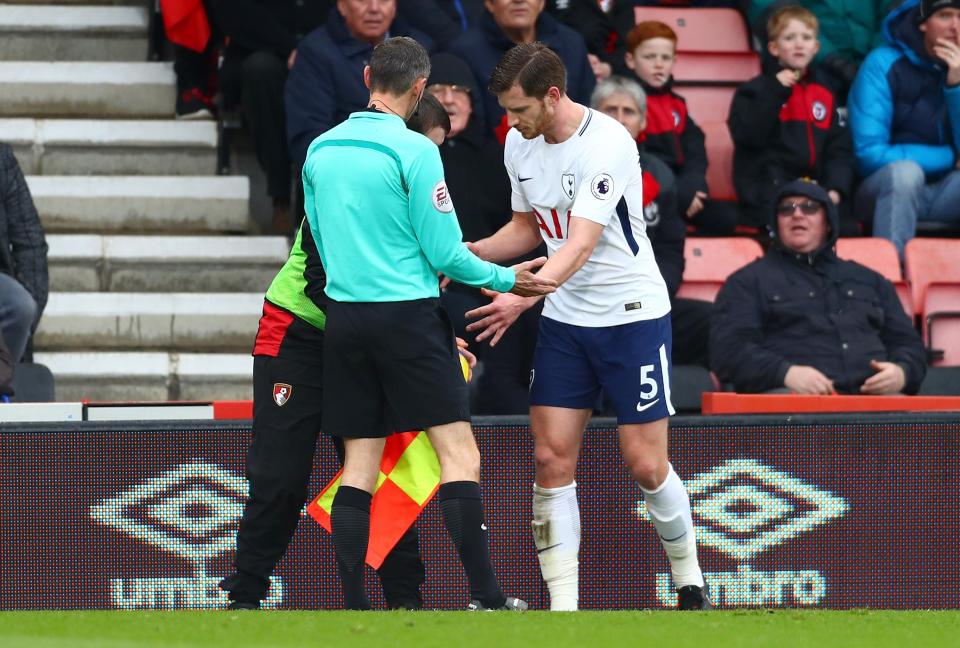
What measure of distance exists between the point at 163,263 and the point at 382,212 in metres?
4.20

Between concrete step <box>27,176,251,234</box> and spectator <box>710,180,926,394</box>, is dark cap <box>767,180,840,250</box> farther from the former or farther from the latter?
concrete step <box>27,176,251,234</box>

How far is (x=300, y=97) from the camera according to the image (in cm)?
845

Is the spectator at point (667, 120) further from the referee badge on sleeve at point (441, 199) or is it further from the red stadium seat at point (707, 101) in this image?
the referee badge on sleeve at point (441, 199)

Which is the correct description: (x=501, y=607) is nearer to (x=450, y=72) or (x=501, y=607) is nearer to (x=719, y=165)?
(x=450, y=72)

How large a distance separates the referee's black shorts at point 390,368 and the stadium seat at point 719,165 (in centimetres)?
482

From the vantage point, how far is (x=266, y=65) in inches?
352

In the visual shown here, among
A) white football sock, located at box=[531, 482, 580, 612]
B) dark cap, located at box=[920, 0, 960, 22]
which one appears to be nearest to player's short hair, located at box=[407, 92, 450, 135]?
white football sock, located at box=[531, 482, 580, 612]

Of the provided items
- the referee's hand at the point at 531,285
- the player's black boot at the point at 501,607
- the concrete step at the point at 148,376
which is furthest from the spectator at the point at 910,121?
the player's black boot at the point at 501,607

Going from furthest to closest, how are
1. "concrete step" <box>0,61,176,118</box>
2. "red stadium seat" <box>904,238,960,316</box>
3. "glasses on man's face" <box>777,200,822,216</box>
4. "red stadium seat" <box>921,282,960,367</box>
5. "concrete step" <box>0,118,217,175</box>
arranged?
"concrete step" <box>0,61,176,118</box> < "concrete step" <box>0,118,217,175</box> < "red stadium seat" <box>904,238,960,316</box> < "red stadium seat" <box>921,282,960,367</box> < "glasses on man's face" <box>777,200,822,216</box>

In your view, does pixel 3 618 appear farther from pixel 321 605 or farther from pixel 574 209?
pixel 574 209

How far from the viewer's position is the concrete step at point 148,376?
8617 mm

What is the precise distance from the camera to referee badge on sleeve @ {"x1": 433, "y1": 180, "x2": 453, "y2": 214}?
5270 millimetres

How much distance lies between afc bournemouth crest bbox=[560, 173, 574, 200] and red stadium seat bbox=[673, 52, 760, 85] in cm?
483

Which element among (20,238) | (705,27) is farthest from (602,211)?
(705,27)
